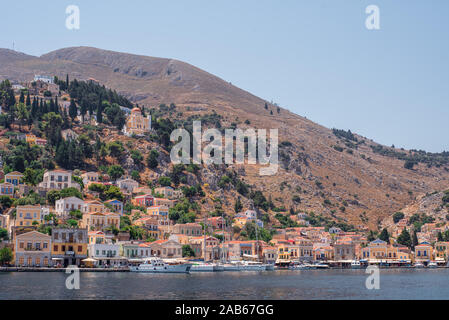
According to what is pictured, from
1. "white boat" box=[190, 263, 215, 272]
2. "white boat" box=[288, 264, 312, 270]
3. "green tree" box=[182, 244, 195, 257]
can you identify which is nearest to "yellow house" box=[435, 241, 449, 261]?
"white boat" box=[288, 264, 312, 270]

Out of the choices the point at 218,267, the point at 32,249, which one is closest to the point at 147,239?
the point at 218,267

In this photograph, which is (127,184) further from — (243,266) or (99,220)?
(243,266)

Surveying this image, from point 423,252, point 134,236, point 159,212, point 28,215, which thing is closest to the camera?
point 28,215

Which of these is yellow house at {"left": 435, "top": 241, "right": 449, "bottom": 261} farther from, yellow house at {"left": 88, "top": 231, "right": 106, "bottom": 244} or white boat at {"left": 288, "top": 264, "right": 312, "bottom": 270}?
yellow house at {"left": 88, "top": 231, "right": 106, "bottom": 244}

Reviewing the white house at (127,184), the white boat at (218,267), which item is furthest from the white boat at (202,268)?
the white house at (127,184)

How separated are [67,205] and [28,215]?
28.0 feet

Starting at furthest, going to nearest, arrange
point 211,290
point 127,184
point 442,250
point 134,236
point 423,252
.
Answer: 1. point 423,252
2. point 442,250
3. point 127,184
4. point 134,236
5. point 211,290

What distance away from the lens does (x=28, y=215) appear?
92.9 meters

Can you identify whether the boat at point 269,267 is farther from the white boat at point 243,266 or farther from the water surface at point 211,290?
the water surface at point 211,290

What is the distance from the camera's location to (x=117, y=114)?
144500 millimetres

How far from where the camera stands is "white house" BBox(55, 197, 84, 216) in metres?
100

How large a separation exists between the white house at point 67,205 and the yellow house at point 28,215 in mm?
5972

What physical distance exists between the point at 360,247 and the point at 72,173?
59.9m
